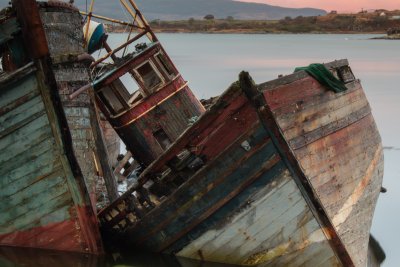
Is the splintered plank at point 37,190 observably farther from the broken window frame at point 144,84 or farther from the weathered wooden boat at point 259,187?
the broken window frame at point 144,84

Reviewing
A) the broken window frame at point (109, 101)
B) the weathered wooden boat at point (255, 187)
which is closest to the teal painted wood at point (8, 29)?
the broken window frame at point (109, 101)

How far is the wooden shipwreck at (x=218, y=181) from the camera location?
7145 millimetres

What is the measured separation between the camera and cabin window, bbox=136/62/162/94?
10016mm

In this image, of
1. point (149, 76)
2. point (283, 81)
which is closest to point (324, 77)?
point (283, 81)

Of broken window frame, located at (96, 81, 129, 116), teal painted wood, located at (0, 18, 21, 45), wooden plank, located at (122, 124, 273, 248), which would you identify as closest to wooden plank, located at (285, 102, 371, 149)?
wooden plank, located at (122, 124, 273, 248)

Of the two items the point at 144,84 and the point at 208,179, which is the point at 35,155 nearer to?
the point at 208,179

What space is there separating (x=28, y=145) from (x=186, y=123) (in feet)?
10.4

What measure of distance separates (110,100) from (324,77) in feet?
12.4

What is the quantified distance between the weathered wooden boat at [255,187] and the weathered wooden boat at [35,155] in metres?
0.72

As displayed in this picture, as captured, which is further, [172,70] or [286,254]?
[172,70]

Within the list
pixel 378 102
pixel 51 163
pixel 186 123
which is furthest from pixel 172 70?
pixel 378 102

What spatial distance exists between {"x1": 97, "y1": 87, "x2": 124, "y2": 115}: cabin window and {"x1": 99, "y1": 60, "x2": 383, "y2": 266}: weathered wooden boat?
7.01 feet

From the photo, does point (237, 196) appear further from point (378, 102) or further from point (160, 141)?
point (378, 102)

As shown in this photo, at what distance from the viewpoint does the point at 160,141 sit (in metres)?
9.81
